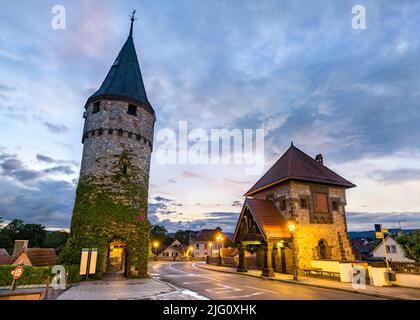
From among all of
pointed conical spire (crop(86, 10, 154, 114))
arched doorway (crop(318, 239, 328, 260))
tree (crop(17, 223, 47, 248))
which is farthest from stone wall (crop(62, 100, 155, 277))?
tree (crop(17, 223, 47, 248))

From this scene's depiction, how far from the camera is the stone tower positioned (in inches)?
677

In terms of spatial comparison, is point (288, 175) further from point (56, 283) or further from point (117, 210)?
point (56, 283)

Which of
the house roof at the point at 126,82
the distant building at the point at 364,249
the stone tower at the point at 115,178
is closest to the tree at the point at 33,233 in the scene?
the stone tower at the point at 115,178

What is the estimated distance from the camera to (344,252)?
20828 mm

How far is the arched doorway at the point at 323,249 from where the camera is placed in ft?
65.9

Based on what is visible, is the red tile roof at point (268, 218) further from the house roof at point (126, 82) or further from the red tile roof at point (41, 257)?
the red tile roof at point (41, 257)

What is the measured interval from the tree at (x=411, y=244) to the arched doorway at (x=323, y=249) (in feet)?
17.8

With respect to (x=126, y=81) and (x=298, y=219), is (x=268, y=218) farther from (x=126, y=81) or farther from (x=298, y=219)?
(x=126, y=81)

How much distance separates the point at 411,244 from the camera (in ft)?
59.1

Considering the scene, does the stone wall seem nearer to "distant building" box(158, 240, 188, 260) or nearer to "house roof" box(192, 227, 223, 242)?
"distant building" box(158, 240, 188, 260)

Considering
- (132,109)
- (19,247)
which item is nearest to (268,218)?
(132,109)

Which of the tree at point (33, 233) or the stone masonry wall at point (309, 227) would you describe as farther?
the tree at point (33, 233)

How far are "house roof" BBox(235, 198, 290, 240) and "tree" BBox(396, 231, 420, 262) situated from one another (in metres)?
8.77
